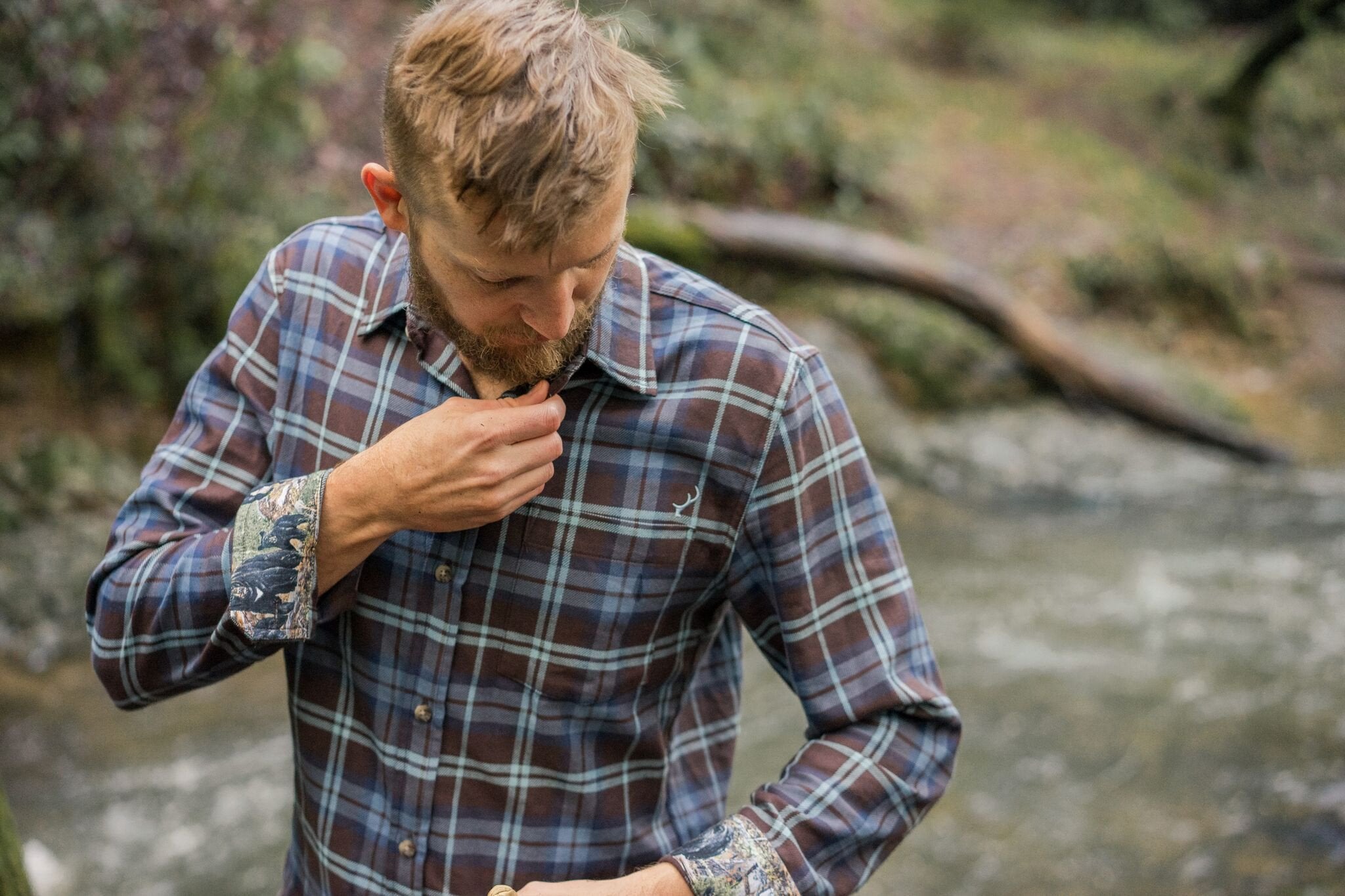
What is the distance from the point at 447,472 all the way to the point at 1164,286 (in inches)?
348

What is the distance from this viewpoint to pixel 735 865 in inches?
55.0

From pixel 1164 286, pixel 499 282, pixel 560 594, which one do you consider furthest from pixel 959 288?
pixel 499 282

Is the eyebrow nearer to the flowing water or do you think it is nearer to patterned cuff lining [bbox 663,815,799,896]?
patterned cuff lining [bbox 663,815,799,896]

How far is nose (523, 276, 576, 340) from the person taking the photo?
1328 mm

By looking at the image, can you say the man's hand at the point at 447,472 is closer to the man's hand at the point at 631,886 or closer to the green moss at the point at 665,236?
the man's hand at the point at 631,886

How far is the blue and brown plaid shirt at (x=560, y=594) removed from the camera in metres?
1.44

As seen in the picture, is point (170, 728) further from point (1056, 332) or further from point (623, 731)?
point (1056, 332)

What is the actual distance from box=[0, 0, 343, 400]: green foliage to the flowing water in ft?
5.66

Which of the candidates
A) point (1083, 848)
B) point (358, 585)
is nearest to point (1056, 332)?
point (1083, 848)

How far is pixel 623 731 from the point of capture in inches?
59.7

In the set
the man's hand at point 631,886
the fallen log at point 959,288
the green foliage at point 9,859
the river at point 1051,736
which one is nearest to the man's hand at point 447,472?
the man's hand at point 631,886

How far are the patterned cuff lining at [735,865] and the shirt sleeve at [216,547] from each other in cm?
54

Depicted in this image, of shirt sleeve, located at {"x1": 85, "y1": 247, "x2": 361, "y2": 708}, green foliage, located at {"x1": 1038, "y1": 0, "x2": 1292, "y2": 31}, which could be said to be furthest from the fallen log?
green foliage, located at {"x1": 1038, "y1": 0, "x2": 1292, "y2": 31}

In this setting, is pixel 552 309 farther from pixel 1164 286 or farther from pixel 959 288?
pixel 1164 286
